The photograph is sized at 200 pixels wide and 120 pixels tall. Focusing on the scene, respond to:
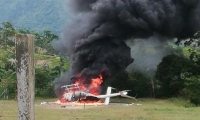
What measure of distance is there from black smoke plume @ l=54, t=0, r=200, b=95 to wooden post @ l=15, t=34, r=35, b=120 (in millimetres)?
24008

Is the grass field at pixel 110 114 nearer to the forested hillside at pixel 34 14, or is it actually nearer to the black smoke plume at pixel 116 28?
the black smoke plume at pixel 116 28

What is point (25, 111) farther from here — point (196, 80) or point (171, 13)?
point (171, 13)

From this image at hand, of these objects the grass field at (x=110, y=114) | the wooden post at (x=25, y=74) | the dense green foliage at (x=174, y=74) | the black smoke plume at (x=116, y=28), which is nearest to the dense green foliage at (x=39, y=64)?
the black smoke plume at (x=116, y=28)

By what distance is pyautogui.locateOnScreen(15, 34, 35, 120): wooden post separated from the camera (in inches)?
162

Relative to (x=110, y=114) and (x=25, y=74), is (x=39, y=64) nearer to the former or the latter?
(x=110, y=114)

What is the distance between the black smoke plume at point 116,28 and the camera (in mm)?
28672

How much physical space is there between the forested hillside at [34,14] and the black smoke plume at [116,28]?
79318 mm

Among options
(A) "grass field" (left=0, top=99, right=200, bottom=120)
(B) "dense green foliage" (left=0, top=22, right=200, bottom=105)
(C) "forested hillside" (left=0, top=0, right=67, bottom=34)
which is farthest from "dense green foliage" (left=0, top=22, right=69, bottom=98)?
(C) "forested hillside" (left=0, top=0, right=67, bottom=34)

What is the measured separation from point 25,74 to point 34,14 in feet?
415

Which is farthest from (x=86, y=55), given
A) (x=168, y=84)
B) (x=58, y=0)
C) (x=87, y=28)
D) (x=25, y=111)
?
(x=58, y=0)

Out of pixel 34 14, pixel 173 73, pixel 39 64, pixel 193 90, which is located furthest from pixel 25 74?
pixel 34 14

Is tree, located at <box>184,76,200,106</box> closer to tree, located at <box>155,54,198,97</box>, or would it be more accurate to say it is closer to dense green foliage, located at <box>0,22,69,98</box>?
tree, located at <box>155,54,198,97</box>

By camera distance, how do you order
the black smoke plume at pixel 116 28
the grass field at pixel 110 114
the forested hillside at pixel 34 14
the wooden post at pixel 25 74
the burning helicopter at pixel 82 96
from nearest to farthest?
the wooden post at pixel 25 74
the grass field at pixel 110 114
the burning helicopter at pixel 82 96
the black smoke plume at pixel 116 28
the forested hillside at pixel 34 14

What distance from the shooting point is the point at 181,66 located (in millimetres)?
28328
